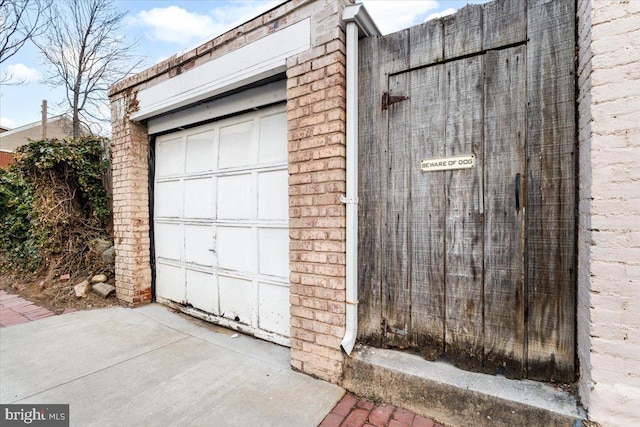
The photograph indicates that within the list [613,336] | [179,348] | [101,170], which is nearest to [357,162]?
[613,336]

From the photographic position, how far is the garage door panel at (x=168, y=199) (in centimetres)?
359

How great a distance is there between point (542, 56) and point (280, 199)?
201 cm

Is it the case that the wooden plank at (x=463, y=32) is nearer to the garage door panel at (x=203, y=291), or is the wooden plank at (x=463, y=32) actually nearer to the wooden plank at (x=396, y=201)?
the wooden plank at (x=396, y=201)

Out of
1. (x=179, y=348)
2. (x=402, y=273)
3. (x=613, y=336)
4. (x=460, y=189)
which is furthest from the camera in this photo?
(x=179, y=348)

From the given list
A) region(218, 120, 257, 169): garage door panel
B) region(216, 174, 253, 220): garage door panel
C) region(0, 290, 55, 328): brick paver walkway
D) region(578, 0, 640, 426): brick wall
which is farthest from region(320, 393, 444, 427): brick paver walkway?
region(0, 290, 55, 328): brick paver walkway

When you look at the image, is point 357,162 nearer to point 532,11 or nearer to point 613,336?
point 532,11

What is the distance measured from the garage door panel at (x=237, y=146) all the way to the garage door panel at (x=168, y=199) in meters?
0.81

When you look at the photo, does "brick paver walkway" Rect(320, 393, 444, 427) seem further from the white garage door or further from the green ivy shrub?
the green ivy shrub

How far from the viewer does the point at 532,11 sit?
1.65 meters

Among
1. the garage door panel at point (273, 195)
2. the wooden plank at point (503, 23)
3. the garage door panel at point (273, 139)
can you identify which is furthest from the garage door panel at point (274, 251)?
the wooden plank at point (503, 23)

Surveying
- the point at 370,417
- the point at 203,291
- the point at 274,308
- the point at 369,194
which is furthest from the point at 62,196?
the point at 370,417

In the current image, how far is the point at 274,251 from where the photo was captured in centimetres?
277

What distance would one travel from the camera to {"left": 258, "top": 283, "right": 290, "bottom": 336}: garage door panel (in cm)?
270

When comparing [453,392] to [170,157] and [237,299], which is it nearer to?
[237,299]
